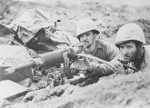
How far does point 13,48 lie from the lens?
5234mm

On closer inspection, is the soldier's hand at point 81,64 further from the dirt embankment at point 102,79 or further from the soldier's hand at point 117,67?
the soldier's hand at point 117,67

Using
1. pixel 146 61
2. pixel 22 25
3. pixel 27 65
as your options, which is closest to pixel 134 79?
pixel 27 65

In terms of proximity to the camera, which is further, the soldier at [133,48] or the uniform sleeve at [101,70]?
the soldier at [133,48]

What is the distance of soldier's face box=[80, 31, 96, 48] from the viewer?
162 inches

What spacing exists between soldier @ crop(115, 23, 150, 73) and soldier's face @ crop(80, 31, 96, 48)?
383 mm

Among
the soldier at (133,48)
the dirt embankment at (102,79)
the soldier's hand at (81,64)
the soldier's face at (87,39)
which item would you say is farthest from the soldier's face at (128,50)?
the soldier's hand at (81,64)

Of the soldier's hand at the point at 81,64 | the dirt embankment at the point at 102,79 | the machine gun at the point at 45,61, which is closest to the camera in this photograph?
the dirt embankment at the point at 102,79

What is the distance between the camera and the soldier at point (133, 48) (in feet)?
12.7

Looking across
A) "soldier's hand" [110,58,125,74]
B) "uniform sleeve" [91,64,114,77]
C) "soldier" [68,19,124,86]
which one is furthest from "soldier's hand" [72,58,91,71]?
"soldier" [68,19,124,86]

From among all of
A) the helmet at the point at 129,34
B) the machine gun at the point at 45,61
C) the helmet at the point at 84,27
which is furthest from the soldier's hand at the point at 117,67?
the helmet at the point at 84,27

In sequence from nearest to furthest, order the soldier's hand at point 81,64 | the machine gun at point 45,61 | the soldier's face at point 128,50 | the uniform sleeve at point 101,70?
the soldier's hand at point 81,64 < the uniform sleeve at point 101,70 < the machine gun at point 45,61 < the soldier's face at point 128,50

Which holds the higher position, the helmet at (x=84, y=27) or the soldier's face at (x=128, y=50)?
the helmet at (x=84, y=27)

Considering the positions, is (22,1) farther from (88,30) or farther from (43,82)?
(88,30)

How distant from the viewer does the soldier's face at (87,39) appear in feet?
13.5
